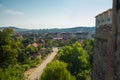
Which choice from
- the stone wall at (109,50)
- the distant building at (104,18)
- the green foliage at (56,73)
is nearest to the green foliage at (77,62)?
the green foliage at (56,73)

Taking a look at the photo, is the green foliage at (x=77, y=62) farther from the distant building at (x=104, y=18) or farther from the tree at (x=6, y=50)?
the distant building at (x=104, y=18)

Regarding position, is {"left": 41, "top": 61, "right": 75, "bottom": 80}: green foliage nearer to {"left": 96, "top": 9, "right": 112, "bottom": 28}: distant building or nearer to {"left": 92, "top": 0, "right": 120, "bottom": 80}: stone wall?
A: {"left": 92, "top": 0, "right": 120, "bottom": 80}: stone wall

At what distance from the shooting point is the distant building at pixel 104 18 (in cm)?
930

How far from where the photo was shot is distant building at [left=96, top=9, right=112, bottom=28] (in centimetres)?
930

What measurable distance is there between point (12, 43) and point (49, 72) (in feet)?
14.9


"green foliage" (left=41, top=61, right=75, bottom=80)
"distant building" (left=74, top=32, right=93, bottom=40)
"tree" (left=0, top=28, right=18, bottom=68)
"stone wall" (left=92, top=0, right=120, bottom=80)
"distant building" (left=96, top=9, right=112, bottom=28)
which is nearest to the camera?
"stone wall" (left=92, top=0, right=120, bottom=80)

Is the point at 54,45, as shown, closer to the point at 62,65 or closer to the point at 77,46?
the point at 77,46

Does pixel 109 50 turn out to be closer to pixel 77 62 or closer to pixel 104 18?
pixel 104 18

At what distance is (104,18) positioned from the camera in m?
10.2

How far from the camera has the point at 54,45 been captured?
108 m

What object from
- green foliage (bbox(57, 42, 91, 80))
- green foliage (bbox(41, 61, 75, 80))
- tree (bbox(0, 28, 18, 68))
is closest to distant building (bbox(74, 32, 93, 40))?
green foliage (bbox(57, 42, 91, 80))

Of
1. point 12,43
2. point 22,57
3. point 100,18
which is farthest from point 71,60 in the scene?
point 100,18

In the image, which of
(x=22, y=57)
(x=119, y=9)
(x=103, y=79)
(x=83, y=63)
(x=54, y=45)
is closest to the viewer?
(x=119, y=9)

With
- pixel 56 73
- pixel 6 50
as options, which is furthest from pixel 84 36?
pixel 6 50
